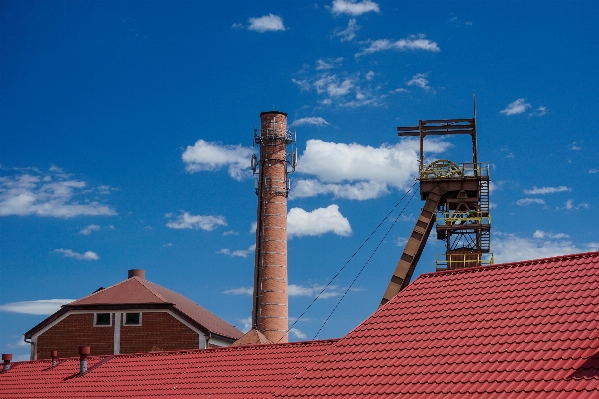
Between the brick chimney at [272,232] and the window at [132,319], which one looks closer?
the window at [132,319]

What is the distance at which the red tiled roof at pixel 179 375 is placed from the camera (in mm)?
18531

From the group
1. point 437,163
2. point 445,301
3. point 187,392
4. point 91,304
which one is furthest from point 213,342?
point 445,301

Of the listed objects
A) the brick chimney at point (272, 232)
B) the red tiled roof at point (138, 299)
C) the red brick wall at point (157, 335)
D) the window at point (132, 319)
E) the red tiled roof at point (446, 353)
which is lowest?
the red tiled roof at point (446, 353)

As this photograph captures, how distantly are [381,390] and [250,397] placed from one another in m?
4.08

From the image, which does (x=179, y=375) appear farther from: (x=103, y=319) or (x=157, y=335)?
(x=103, y=319)

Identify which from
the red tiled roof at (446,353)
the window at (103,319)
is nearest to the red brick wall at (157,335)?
the window at (103,319)

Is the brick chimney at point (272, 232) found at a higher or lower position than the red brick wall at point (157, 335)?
higher

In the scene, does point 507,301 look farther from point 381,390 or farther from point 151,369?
point 151,369

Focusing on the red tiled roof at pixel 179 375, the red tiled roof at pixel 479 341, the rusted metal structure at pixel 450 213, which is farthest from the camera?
the rusted metal structure at pixel 450 213

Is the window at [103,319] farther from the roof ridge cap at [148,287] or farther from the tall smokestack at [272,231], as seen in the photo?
the tall smokestack at [272,231]

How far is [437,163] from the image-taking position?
135 feet

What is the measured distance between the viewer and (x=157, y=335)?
136 feet

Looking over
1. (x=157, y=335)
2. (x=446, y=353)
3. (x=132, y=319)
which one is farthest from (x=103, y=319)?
(x=446, y=353)

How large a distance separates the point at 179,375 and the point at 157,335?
21.8m
